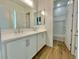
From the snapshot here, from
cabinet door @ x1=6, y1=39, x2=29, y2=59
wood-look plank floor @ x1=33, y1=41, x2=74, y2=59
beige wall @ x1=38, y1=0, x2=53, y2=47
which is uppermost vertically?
beige wall @ x1=38, y1=0, x2=53, y2=47

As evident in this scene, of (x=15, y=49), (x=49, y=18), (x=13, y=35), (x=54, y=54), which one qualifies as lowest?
(x=54, y=54)

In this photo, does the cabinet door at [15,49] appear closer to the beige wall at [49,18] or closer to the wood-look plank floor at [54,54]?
the wood-look plank floor at [54,54]

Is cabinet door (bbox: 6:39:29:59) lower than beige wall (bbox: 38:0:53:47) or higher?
lower

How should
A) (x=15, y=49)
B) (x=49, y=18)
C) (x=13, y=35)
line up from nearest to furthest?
1. (x=15, y=49)
2. (x=13, y=35)
3. (x=49, y=18)

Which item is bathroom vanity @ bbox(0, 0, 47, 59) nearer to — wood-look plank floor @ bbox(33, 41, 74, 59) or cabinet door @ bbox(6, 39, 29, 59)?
cabinet door @ bbox(6, 39, 29, 59)

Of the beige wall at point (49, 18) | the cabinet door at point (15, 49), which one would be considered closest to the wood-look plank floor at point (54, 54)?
the beige wall at point (49, 18)

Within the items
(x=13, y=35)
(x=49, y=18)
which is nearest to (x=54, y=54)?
(x=49, y=18)

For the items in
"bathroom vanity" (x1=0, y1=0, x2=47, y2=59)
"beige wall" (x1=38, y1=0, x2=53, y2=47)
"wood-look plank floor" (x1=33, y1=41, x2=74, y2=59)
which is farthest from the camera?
"beige wall" (x1=38, y1=0, x2=53, y2=47)

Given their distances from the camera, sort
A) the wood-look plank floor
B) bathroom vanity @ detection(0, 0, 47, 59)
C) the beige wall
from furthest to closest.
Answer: the beige wall → the wood-look plank floor → bathroom vanity @ detection(0, 0, 47, 59)

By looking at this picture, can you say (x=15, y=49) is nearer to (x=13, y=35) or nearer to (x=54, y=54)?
(x=13, y=35)

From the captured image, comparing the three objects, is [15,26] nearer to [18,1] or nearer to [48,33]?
[18,1]

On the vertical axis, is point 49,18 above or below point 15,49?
above

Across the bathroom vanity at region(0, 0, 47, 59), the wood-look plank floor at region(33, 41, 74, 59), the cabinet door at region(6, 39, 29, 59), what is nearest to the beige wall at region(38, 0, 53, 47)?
the wood-look plank floor at region(33, 41, 74, 59)

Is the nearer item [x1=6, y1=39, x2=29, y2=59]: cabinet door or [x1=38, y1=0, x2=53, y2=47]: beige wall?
[x1=6, y1=39, x2=29, y2=59]: cabinet door
